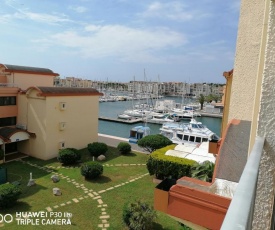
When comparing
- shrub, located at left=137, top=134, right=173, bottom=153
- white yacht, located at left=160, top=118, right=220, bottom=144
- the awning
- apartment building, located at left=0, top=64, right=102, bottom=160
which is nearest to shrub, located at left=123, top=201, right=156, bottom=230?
shrub, located at left=137, top=134, right=173, bottom=153

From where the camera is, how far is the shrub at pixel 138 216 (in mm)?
8367

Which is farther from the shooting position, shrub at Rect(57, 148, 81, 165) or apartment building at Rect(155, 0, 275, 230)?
shrub at Rect(57, 148, 81, 165)

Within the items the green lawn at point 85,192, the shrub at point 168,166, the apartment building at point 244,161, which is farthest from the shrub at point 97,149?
the apartment building at point 244,161

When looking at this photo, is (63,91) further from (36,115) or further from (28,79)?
(28,79)

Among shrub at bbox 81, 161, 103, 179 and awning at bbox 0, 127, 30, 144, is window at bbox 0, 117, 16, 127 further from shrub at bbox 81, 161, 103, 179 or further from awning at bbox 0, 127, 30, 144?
shrub at bbox 81, 161, 103, 179

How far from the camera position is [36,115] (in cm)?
1686

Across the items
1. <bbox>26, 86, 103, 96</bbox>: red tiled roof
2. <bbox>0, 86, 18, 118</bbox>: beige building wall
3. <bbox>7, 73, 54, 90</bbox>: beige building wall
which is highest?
<bbox>7, 73, 54, 90</bbox>: beige building wall

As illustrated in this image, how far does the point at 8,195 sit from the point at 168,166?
7.61 m

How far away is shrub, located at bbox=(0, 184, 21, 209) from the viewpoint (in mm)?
9820

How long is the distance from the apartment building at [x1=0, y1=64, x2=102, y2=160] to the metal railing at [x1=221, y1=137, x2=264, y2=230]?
16.5 metres

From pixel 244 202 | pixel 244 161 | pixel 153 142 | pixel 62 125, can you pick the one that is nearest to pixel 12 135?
pixel 62 125

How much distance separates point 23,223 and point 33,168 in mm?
6061

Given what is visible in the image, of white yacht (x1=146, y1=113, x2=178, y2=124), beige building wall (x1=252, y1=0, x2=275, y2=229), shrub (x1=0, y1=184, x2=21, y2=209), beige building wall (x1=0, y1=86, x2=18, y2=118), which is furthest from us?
white yacht (x1=146, y1=113, x2=178, y2=124)

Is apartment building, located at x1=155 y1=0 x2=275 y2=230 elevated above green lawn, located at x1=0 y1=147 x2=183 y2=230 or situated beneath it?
elevated above
